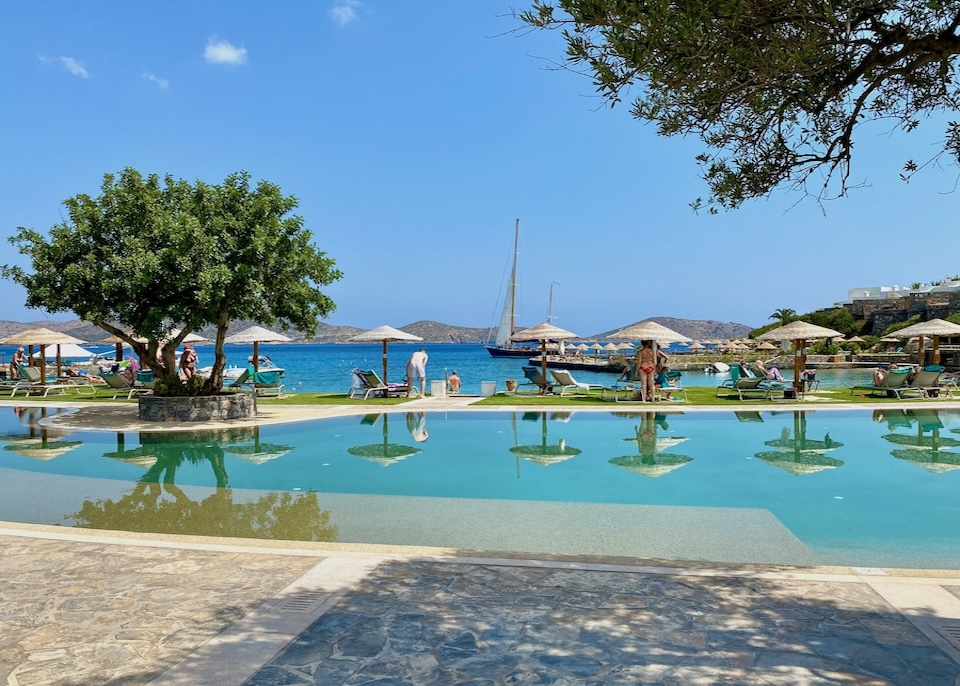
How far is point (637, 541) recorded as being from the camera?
6.40 meters

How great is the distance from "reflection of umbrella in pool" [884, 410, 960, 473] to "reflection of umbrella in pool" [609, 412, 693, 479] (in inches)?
132

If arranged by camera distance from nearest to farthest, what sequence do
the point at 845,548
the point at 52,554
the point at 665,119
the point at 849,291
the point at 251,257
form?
the point at 665,119
the point at 52,554
the point at 845,548
the point at 251,257
the point at 849,291

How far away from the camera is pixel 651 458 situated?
421 inches

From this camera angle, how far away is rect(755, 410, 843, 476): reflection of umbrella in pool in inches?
393

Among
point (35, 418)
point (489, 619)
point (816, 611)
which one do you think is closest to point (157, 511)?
point (489, 619)

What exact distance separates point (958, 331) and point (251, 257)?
2014 centimetres

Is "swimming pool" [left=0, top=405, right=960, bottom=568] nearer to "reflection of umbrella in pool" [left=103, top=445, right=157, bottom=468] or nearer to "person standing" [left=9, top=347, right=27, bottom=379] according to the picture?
"reflection of umbrella in pool" [left=103, top=445, right=157, bottom=468]

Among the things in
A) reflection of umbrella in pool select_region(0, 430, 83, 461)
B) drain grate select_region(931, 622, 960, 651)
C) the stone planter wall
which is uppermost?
the stone planter wall

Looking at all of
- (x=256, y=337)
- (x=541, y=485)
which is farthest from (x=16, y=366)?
(x=541, y=485)

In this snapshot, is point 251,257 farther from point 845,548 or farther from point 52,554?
point 845,548

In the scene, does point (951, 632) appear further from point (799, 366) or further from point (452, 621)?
point (799, 366)

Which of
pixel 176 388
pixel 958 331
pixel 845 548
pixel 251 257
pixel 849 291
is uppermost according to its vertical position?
pixel 849 291

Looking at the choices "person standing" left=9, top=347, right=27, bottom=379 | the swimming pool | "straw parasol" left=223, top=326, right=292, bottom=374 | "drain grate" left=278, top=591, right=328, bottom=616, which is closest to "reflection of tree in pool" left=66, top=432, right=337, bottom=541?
the swimming pool

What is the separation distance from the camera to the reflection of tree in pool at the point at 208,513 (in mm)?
A: 6906
